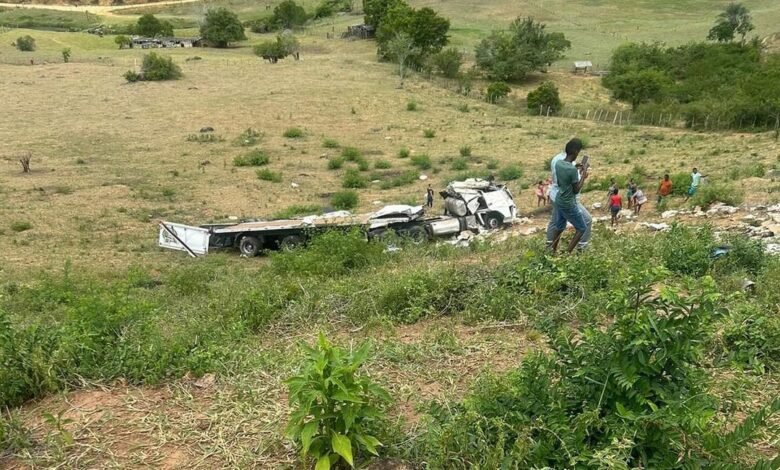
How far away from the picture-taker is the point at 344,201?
66.7ft

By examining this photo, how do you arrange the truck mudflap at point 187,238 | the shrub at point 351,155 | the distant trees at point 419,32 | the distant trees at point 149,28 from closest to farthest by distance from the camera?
the truck mudflap at point 187,238 → the shrub at point 351,155 → the distant trees at point 419,32 → the distant trees at point 149,28

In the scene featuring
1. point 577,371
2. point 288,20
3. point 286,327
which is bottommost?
point 286,327

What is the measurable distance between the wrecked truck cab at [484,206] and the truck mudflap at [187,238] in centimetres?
710

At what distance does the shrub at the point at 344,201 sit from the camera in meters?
20.2

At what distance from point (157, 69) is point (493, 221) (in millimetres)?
34868

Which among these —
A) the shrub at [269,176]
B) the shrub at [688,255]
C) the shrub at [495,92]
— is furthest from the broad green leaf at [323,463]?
the shrub at [495,92]

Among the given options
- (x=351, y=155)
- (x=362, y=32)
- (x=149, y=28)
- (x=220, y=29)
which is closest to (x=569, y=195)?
(x=351, y=155)

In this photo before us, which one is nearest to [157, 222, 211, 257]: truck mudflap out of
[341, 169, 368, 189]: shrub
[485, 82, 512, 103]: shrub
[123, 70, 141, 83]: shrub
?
[341, 169, 368, 189]: shrub

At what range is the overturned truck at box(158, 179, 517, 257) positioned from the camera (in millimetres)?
14875

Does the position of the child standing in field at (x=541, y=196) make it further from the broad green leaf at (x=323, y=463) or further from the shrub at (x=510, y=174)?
the broad green leaf at (x=323, y=463)

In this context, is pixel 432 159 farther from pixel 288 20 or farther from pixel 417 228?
pixel 288 20

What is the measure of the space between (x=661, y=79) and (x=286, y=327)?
4626cm

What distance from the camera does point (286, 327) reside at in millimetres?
6102

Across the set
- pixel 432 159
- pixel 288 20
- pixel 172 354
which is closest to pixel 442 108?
pixel 432 159
